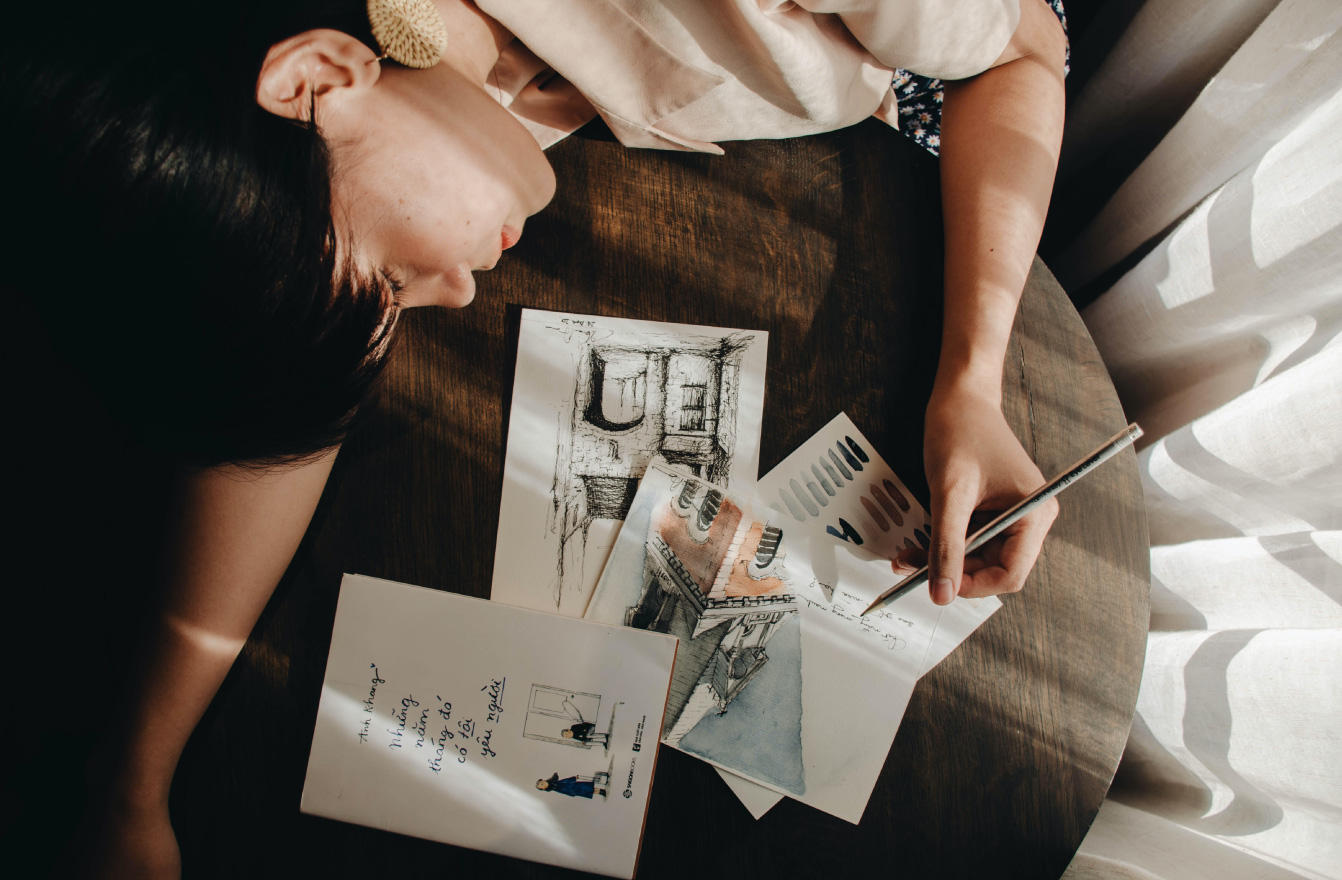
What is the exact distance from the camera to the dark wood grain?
621mm

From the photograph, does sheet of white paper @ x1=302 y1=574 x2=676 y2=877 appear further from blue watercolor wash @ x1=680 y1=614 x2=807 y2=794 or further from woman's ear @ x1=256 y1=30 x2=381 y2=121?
woman's ear @ x1=256 y1=30 x2=381 y2=121

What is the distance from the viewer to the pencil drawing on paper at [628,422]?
685 mm

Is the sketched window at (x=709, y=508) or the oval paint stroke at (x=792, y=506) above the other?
the oval paint stroke at (x=792, y=506)

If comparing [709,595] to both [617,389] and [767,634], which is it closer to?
[767,634]

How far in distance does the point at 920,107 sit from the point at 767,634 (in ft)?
3.09

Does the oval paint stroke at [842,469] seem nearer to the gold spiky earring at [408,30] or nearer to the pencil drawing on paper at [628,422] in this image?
the pencil drawing on paper at [628,422]

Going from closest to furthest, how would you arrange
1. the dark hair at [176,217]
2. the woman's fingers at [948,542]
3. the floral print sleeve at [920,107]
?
the dark hair at [176,217]
the woman's fingers at [948,542]
the floral print sleeve at [920,107]

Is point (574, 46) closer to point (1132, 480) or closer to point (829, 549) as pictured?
point (829, 549)

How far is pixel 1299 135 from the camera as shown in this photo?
0.66m

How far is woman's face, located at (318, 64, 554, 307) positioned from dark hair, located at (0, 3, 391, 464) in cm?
3

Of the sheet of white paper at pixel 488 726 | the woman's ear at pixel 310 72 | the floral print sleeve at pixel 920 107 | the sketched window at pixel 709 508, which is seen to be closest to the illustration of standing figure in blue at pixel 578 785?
the sheet of white paper at pixel 488 726

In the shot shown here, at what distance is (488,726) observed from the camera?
67 centimetres

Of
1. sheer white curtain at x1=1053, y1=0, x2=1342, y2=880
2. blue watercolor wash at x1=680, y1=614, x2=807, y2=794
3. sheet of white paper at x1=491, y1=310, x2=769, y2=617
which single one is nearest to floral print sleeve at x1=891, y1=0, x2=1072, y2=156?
sheer white curtain at x1=1053, y1=0, x2=1342, y2=880

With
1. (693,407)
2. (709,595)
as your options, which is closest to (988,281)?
(693,407)
